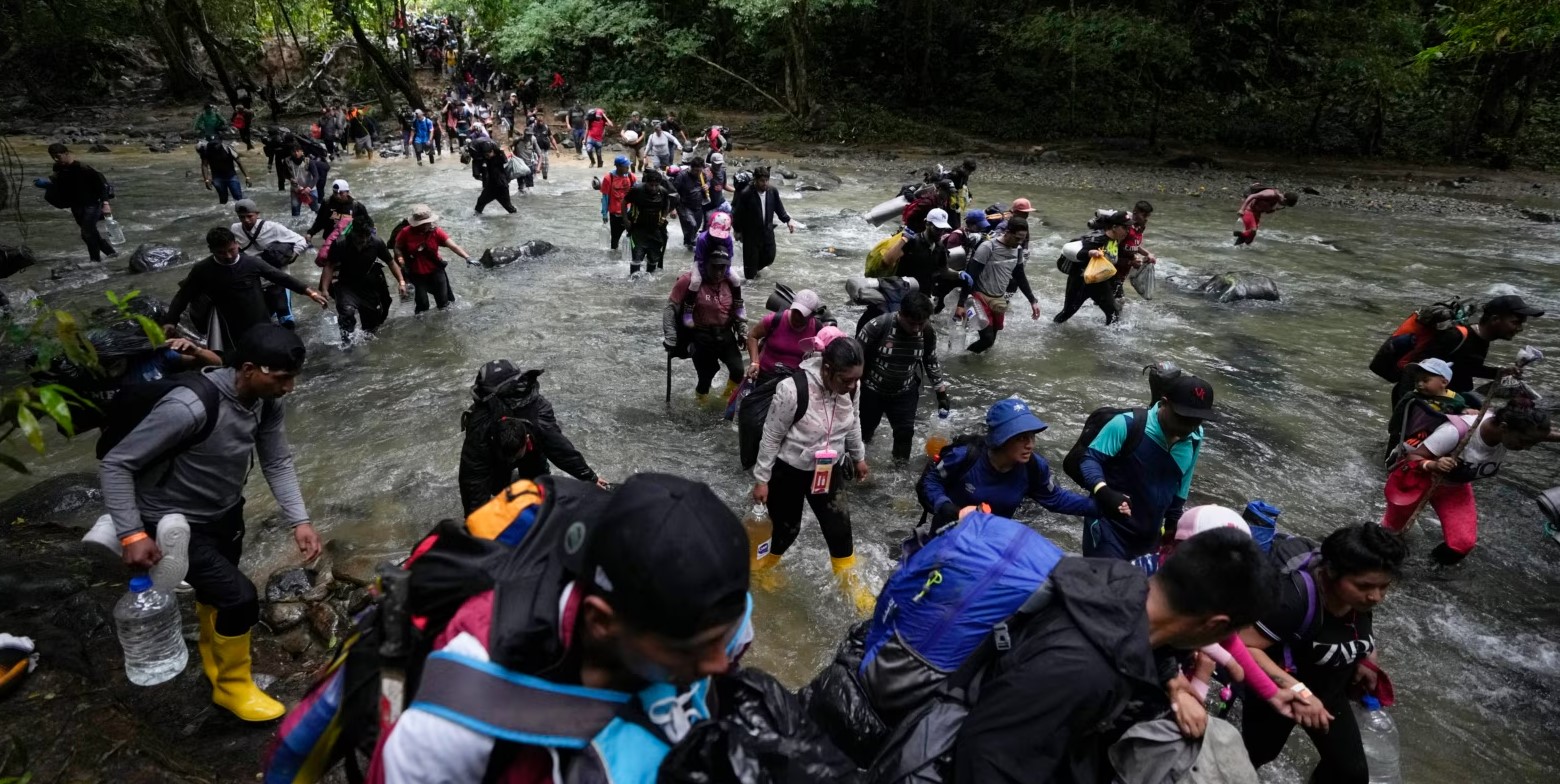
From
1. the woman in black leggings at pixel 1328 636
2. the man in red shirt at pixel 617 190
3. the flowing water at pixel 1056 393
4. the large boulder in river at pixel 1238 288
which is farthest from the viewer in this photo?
the man in red shirt at pixel 617 190

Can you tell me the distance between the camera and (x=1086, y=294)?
9.66 meters

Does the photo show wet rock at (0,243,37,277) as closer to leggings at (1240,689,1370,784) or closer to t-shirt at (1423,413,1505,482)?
leggings at (1240,689,1370,784)

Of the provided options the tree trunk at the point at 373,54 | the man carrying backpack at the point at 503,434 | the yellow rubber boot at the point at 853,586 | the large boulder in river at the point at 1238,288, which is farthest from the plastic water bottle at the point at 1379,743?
the tree trunk at the point at 373,54

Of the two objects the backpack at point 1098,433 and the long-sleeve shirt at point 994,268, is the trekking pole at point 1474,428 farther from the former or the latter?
the long-sleeve shirt at point 994,268

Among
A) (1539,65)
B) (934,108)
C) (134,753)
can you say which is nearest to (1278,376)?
(134,753)

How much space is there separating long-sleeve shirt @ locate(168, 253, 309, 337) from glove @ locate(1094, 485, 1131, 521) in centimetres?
668

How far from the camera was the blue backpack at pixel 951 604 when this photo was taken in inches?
83.4

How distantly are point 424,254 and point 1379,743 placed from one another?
31.5 feet

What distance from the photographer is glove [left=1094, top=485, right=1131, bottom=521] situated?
12.9 feet

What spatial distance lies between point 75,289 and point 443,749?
13.8m

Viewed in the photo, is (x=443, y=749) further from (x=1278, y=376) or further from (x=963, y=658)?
(x=1278, y=376)

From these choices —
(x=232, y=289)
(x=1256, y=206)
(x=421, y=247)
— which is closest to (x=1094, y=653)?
(x=232, y=289)

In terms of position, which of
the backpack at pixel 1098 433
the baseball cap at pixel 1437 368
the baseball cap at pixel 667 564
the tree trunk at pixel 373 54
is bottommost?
the backpack at pixel 1098 433

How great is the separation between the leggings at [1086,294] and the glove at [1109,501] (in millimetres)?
6087
